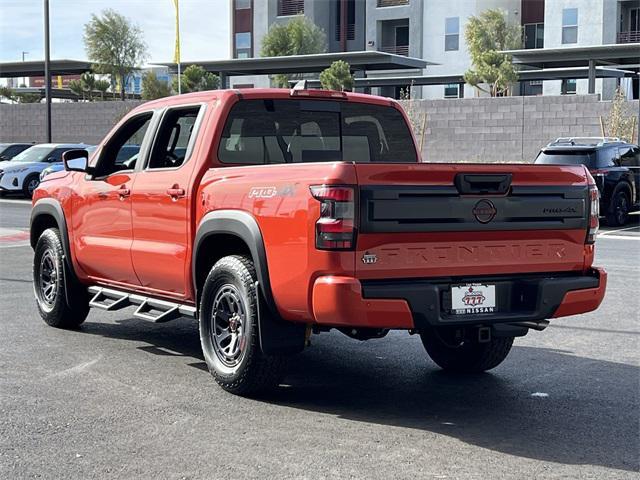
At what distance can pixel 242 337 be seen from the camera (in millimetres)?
6359

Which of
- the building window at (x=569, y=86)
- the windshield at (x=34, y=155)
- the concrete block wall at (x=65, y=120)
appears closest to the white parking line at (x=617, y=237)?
the windshield at (x=34, y=155)

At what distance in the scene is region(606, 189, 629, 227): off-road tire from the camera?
21448 millimetres

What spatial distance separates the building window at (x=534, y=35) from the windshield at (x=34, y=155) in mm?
37543

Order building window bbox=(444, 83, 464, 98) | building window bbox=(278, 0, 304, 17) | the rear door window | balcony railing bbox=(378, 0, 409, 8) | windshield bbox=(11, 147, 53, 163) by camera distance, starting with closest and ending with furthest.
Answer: the rear door window
windshield bbox=(11, 147, 53, 163)
building window bbox=(444, 83, 464, 98)
balcony railing bbox=(378, 0, 409, 8)
building window bbox=(278, 0, 304, 17)

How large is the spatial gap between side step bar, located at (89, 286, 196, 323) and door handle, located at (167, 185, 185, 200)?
2.53 feet

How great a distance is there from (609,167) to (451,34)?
1614 inches

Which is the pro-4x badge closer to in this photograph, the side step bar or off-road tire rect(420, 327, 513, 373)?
off-road tire rect(420, 327, 513, 373)

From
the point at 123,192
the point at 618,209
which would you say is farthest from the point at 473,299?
the point at 618,209

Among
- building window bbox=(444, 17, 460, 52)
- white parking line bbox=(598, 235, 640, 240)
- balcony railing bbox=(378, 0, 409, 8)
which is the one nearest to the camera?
white parking line bbox=(598, 235, 640, 240)

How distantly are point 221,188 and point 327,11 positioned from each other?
63.8 meters

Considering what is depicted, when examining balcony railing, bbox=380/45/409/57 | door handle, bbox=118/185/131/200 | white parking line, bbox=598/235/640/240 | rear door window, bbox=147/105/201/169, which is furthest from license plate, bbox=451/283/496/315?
balcony railing, bbox=380/45/409/57

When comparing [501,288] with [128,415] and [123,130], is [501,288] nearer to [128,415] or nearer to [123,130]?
[128,415]

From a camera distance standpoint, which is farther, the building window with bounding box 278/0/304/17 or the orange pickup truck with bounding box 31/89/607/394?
the building window with bounding box 278/0/304/17

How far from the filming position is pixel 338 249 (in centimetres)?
561
